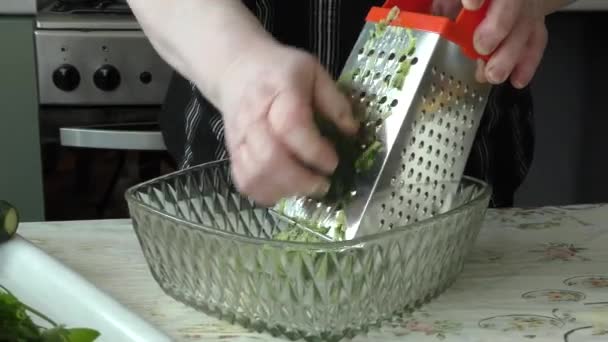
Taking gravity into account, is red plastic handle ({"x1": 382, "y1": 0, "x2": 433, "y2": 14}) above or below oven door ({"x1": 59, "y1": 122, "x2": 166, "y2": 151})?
above

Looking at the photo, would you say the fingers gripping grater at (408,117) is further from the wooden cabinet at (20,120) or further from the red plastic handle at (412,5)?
the wooden cabinet at (20,120)

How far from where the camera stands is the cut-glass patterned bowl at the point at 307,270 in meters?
0.52

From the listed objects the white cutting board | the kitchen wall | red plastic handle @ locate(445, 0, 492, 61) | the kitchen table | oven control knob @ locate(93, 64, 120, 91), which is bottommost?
the kitchen wall

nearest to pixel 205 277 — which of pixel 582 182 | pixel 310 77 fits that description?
pixel 310 77

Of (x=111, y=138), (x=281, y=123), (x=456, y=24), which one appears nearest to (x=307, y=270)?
(x=281, y=123)

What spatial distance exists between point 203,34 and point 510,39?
0.71ft

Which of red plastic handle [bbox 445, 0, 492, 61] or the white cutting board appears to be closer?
the white cutting board

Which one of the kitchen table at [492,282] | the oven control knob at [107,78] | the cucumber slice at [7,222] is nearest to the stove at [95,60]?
the oven control knob at [107,78]

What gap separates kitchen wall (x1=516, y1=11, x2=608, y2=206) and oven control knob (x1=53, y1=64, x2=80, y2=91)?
93 centimetres

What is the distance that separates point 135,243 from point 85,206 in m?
0.79

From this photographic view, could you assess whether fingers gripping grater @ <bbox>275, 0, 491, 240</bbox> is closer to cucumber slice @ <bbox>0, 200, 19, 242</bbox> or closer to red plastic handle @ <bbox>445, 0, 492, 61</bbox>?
red plastic handle @ <bbox>445, 0, 492, 61</bbox>

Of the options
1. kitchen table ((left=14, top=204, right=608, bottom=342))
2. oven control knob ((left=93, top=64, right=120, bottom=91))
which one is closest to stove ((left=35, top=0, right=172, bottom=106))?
oven control knob ((left=93, top=64, right=120, bottom=91))

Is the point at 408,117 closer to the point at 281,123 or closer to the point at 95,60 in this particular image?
the point at 281,123

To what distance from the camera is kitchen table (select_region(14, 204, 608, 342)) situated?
56 centimetres
